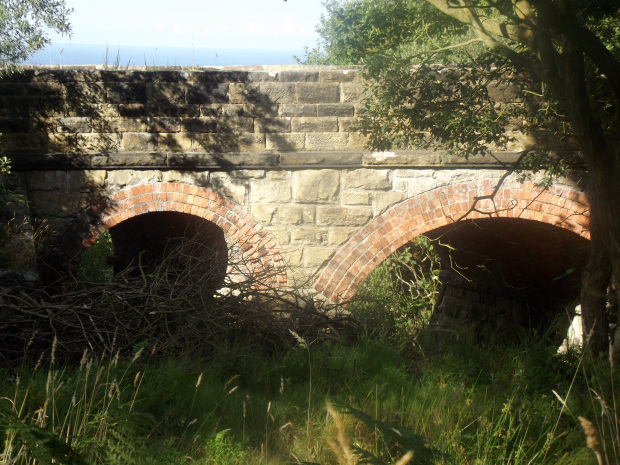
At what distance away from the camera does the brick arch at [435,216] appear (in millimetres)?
7270

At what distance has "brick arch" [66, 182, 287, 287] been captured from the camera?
24.5 feet

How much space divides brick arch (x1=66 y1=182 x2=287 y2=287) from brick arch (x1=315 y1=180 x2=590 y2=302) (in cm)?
69

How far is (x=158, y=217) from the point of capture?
10.5m

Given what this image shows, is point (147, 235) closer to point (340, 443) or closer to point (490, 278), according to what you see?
point (490, 278)

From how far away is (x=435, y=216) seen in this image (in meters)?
7.46

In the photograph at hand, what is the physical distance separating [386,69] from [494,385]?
339cm

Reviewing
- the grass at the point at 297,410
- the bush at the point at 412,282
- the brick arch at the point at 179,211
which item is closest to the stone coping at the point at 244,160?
the brick arch at the point at 179,211

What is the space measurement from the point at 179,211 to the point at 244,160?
3.16 feet

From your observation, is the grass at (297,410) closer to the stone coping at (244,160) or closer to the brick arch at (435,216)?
the brick arch at (435,216)

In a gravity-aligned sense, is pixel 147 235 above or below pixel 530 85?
below

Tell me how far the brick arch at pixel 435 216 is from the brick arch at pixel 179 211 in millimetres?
694

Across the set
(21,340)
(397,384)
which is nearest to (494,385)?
(397,384)

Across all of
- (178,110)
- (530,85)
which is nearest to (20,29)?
(178,110)

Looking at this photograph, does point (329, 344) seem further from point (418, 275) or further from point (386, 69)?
point (418, 275)
